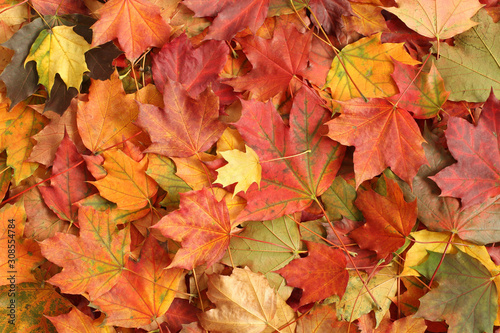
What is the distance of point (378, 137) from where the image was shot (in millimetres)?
862

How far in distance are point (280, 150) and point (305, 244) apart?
23cm

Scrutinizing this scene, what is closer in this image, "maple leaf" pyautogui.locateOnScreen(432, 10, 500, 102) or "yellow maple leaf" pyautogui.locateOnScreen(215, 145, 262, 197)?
"yellow maple leaf" pyautogui.locateOnScreen(215, 145, 262, 197)

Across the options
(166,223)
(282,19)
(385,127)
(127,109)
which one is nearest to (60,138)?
(127,109)

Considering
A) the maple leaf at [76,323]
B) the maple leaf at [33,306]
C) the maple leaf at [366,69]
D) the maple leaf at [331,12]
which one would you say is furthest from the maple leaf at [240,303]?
the maple leaf at [331,12]

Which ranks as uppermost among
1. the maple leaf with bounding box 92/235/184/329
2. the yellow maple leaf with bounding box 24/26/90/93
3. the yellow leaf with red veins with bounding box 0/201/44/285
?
the yellow maple leaf with bounding box 24/26/90/93

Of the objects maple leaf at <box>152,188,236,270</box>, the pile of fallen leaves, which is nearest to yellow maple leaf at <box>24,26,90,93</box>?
the pile of fallen leaves

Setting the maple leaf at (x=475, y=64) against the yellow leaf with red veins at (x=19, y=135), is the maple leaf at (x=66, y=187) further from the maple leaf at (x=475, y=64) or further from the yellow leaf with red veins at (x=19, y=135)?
the maple leaf at (x=475, y=64)

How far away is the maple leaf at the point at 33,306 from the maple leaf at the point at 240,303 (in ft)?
1.18

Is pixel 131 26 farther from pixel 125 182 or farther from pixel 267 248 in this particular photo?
pixel 267 248

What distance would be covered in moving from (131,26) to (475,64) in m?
0.83

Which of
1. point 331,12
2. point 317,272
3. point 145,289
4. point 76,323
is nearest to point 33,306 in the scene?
point 76,323

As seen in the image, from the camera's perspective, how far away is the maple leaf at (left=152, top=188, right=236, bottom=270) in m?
0.81

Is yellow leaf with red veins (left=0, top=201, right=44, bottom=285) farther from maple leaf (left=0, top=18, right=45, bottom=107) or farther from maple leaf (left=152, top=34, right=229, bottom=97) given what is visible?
maple leaf (left=152, top=34, right=229, bottom=97)

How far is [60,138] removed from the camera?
0.91 meters
